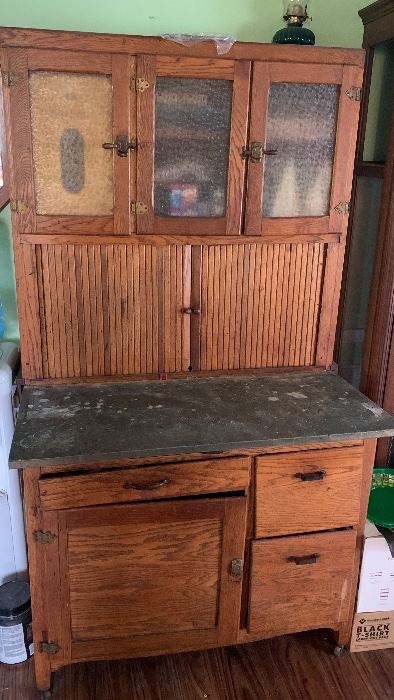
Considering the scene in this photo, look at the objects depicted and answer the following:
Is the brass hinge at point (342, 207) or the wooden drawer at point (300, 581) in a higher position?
the brass hinge at point (342, 207)

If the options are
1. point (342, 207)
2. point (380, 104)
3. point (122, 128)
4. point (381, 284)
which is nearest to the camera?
point (122, 128)

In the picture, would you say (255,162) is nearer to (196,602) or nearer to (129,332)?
(129,332)

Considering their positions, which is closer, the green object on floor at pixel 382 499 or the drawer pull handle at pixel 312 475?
the drawer pull handle at pixel 312 475

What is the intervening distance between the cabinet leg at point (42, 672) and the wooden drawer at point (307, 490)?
0.70 m

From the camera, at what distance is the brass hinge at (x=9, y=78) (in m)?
1.62

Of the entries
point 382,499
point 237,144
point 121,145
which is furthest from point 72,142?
point 382,499

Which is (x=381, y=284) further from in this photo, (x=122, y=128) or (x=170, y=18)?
(x=170, y=18)

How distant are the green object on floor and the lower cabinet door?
525 millimetres

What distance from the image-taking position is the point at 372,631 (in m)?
1.94

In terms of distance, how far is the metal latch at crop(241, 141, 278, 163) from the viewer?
1.78 meters

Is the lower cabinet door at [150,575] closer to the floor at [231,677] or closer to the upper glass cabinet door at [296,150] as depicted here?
the floor at [231,677]

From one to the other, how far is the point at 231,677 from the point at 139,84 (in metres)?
1.76

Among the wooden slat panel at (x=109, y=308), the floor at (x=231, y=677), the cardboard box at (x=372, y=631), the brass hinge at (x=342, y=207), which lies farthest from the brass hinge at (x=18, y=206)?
the cardboard box at (x=372, y=631)

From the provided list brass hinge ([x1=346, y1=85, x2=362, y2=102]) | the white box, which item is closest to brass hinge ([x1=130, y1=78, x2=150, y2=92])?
brass hinge ([x1=346, y1=85, x2=362, y2=102])
